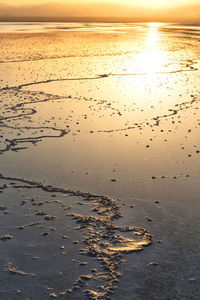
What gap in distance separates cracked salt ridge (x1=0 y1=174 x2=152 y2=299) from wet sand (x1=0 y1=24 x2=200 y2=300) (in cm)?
1

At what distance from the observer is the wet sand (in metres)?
4.70

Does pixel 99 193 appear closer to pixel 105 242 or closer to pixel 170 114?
pixel 105 242

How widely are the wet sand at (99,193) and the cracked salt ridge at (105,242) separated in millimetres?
14

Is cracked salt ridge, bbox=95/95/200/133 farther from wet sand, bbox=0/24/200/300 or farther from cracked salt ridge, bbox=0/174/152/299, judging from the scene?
cracked salt ridge, bbox=0/174/152/299

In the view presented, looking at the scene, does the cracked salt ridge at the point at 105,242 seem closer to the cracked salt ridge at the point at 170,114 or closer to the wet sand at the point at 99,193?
the wet sand at the point at 99,193

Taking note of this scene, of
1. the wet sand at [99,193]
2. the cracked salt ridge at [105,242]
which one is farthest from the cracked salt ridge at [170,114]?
the cracked salt ridge at [105,242]

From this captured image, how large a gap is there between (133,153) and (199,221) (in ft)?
10.1

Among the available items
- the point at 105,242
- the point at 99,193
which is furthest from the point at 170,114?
the point at 105,242

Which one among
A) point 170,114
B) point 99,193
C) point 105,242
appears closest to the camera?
point 105,242

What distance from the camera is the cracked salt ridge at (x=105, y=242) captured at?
4602mm

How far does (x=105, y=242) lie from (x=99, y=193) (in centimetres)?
150

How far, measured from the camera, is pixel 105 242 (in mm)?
5379

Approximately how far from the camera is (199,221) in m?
5.85

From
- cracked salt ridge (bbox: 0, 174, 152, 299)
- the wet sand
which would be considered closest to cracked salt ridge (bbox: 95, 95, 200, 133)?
the wet sand
